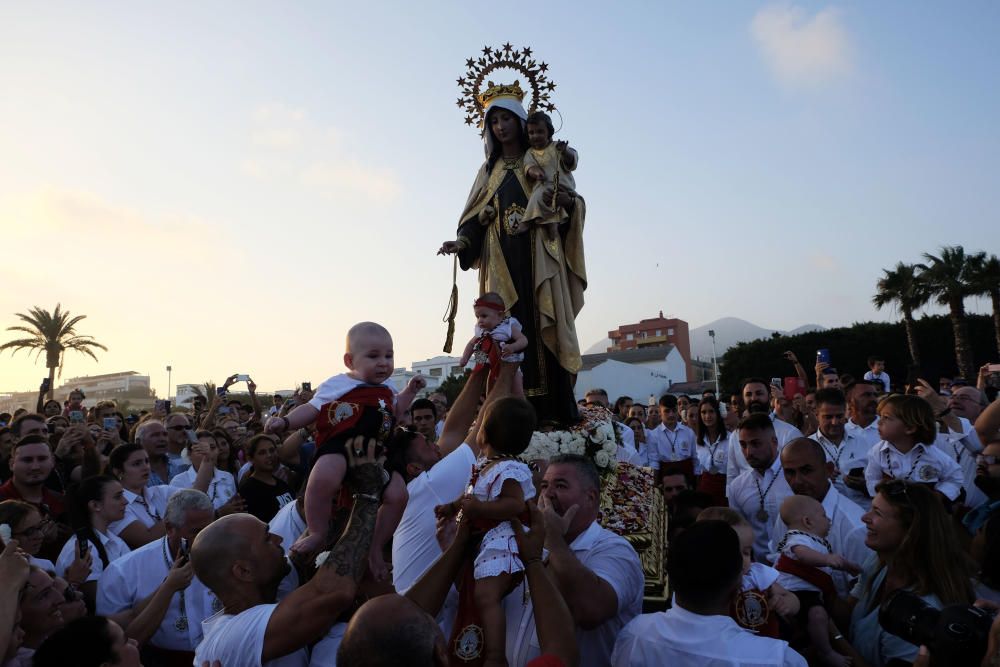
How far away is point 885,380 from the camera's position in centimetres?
1338

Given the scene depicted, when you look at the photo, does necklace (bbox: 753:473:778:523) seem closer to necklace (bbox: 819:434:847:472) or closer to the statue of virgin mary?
necklace (bbox: 819:434:847:472)

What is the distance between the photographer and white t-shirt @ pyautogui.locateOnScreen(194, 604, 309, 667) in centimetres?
294

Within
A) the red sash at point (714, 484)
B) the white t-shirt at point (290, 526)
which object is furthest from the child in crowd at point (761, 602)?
the red sash at point (714, 484)

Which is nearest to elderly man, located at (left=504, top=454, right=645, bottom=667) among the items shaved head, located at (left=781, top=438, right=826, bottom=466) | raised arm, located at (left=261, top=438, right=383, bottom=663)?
raised arm, located at (left=261, top=438, right=383, bottom=663)

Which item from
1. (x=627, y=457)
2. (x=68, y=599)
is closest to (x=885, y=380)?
(x=627, y=457)

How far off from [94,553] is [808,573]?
14.4ft

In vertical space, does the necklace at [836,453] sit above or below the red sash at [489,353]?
below

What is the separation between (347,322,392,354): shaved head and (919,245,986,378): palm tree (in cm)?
3055

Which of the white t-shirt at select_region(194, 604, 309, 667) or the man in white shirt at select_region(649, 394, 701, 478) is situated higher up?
the man in white shirt at select_region(649, 394, 701, 478)

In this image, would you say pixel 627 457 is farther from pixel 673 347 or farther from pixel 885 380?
pixel 673 347

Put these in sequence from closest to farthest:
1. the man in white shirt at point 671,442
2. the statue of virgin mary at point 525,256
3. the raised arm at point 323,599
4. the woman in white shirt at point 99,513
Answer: the raised arm at point 323,599 → the woman in white shirt at point 99,513 → the statue of virgin mary at point 525,256 → the man in white shirt at point 671,442

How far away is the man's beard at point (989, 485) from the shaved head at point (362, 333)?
4.46 metres

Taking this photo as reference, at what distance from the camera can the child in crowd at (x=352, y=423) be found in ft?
12.5

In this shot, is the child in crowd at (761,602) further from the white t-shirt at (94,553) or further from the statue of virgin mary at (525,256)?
the white t-shirt at (94,553)
